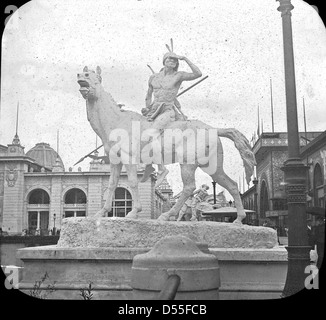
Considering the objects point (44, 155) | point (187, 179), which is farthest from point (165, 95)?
point (44, 155)

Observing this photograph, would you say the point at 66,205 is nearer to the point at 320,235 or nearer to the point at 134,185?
the point at 134,185

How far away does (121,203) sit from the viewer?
5.26 m

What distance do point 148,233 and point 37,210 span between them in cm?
125

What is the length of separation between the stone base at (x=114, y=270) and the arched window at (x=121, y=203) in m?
0.82

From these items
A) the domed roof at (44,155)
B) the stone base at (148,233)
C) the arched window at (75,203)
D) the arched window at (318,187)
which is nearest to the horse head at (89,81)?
the domed roof at (44,155)

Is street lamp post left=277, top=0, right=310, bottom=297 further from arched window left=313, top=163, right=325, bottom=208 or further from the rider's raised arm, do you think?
the rider's raised arm

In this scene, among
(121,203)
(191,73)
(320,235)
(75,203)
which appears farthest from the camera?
(121,203)

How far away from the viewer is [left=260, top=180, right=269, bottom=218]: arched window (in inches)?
187

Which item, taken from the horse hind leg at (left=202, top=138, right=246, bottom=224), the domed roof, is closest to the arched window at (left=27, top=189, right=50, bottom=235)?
the domed roof

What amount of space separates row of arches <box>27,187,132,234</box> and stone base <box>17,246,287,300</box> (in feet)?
1.47

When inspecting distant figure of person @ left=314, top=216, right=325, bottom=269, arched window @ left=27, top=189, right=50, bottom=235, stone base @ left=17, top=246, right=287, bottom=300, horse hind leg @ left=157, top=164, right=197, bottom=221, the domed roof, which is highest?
the domed roof

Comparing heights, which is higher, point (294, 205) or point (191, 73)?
point (191, 73)

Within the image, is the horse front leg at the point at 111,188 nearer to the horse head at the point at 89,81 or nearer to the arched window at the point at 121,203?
the arched window at the point at 121,203

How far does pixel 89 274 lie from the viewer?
4453mm
